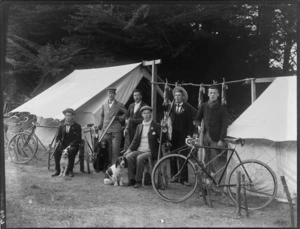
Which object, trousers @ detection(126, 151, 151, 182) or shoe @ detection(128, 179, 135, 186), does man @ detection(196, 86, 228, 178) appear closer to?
trousers @ detection(126, 151, 151, 182)

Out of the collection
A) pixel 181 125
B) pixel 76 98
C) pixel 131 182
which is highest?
pixel 76 98

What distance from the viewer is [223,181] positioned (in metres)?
3.76

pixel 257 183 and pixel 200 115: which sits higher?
pixel 200 115

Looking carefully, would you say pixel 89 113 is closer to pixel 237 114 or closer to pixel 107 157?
pixel 107 157

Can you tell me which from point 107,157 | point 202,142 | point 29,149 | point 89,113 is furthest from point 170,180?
point 29,149

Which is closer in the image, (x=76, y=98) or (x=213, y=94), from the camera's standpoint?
(x=213, y=94)

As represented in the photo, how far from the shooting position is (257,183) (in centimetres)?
349

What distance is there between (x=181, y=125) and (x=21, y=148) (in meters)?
1.99

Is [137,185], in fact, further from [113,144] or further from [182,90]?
[182,90]

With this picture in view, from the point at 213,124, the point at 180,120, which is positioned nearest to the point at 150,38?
the point at 213,124

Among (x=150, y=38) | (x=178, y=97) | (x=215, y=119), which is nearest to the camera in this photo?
(x=150, y=38)

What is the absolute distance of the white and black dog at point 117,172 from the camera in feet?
12.3

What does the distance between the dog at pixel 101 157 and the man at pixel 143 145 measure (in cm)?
26

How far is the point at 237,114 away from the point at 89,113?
167 centimetres
